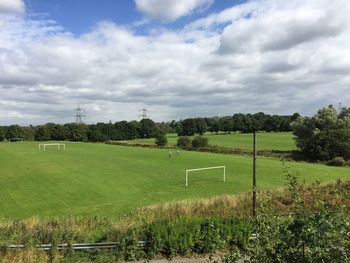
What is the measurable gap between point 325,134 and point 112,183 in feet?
139

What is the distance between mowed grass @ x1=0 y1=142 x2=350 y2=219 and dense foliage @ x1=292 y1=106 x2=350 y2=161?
17632 millimetres

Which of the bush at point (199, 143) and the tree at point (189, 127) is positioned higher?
the tree at point (189, 127)

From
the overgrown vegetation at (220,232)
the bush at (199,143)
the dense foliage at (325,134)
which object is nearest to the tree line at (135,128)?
the bush at (199,143)

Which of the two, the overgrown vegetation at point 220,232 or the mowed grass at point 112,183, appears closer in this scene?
the overgrown vegetation at point 220,232

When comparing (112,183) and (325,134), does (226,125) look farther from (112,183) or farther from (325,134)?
(112,183)

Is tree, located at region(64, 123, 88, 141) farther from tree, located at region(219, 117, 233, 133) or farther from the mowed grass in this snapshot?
the mowed grass

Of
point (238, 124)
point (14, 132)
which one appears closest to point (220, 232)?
point (238, 124)

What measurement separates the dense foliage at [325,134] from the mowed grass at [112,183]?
17.6 metres

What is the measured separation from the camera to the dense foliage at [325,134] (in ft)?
237

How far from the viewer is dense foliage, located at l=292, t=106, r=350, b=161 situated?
72.2 metres

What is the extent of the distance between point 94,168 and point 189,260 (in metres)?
43.7

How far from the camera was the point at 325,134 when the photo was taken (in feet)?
246

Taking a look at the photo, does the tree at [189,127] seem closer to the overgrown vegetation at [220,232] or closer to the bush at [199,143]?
the bush at [199,143]

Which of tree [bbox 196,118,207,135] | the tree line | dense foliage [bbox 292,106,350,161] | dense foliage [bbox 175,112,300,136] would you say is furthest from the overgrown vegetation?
tree [bbox 196,118,207,135]
